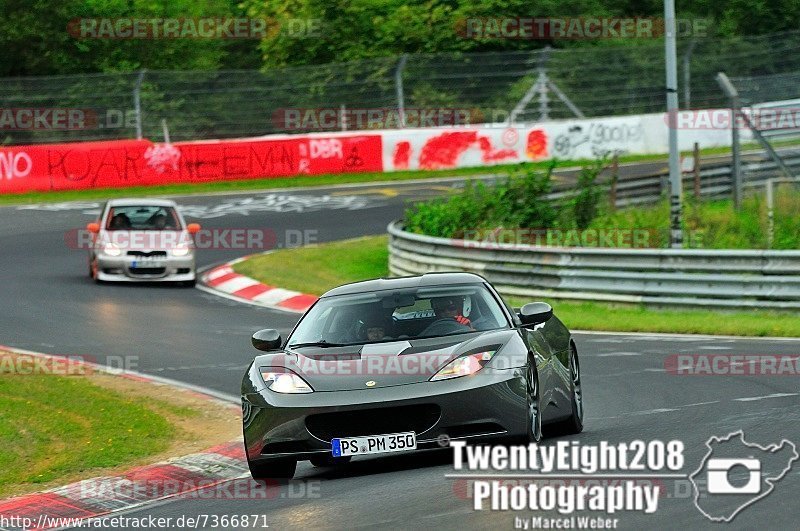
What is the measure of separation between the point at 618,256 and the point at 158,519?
1289 cm

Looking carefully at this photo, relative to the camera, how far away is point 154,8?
60.7 meters

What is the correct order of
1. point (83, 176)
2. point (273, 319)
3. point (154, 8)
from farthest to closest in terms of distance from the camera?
point (154, 8), point (83, 176), point (273, 319)

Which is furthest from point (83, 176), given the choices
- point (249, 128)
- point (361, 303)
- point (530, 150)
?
point (361, 303)

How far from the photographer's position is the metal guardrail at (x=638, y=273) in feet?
62.4

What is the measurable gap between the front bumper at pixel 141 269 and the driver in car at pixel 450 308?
1544 cm

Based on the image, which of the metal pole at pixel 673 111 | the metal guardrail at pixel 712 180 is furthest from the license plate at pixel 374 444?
the metal guardrail at pixel 712 180

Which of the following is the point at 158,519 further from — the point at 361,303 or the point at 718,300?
the point at 718,300

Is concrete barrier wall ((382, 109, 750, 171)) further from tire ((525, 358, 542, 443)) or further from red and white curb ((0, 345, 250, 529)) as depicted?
tire ((525, 358, 542, 443))

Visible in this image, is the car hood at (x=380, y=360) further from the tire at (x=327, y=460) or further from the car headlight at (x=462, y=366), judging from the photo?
the tire at (x=327, y=460)

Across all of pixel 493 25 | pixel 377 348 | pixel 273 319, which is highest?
pixel 493 25

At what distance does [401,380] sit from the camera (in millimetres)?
9031

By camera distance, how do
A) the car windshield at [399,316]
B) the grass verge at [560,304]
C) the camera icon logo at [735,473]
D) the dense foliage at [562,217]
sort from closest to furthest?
the camera icon logo at [735,473] → the car windshield at [399,316] → the grass verge at [560,304] → the dense foliage at [562,217]

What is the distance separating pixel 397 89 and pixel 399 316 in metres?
30.1

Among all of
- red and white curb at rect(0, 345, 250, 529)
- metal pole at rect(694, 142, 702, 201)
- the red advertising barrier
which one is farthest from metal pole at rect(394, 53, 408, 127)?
red and white curb at rect(0, 345, 250, 529)
